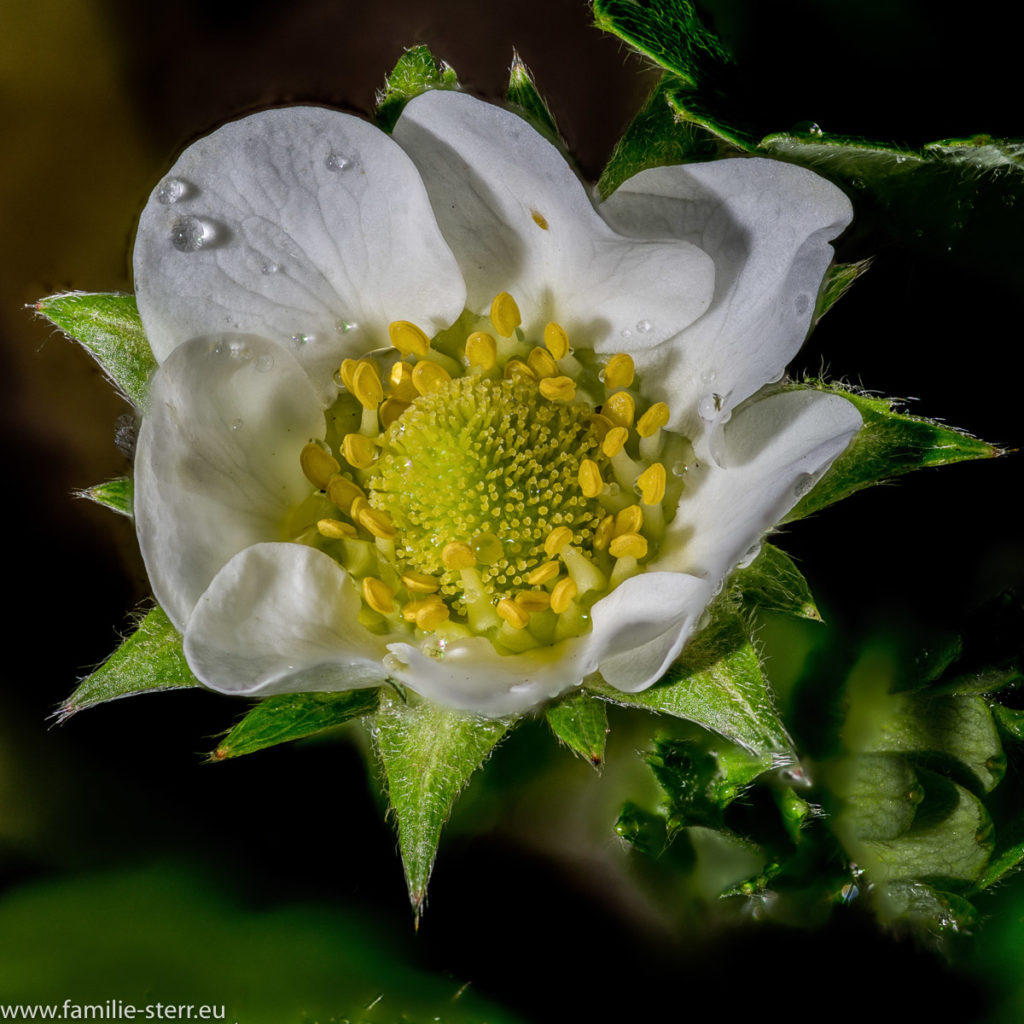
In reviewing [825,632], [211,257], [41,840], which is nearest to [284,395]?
[211,257]

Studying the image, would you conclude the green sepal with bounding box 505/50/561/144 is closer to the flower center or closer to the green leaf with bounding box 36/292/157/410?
the flower center

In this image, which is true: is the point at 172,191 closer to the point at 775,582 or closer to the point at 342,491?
the point at 342,491

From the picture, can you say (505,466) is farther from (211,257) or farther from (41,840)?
(41,840)

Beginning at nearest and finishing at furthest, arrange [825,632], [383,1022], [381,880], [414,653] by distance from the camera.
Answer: [414,653], [825,632], [383,1022], [381,880]

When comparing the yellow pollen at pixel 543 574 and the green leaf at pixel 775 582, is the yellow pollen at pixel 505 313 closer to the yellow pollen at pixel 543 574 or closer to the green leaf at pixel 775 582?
the yellow pollen at pixel 543 574

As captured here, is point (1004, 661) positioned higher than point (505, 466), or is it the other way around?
point (505, 466)

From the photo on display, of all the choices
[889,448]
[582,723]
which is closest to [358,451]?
[582,723]

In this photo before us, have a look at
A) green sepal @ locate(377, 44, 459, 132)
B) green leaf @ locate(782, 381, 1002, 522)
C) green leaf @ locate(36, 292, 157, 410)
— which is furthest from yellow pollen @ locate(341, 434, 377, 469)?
green leaf @ locate(782, 381, 1002, 522)
